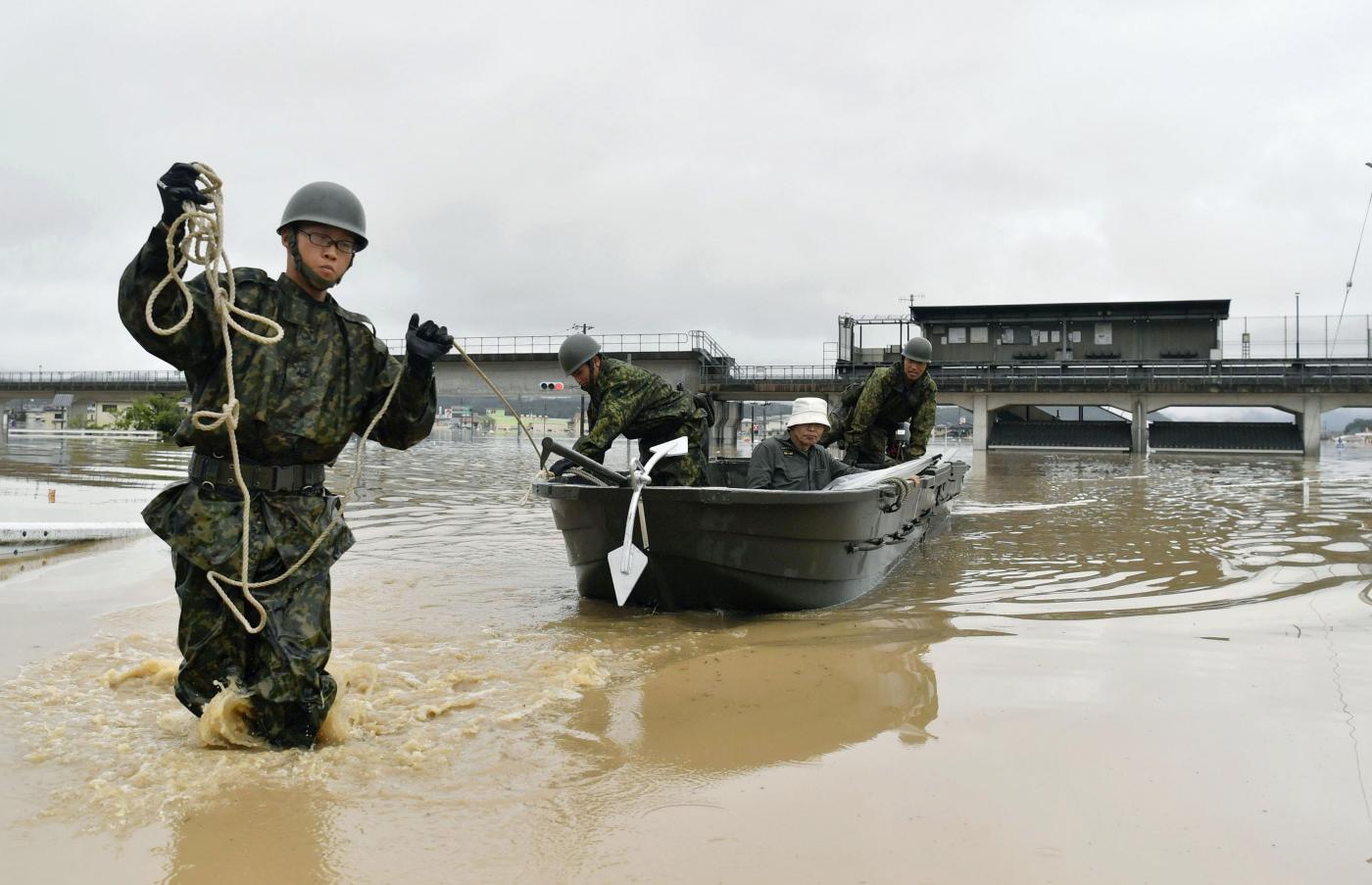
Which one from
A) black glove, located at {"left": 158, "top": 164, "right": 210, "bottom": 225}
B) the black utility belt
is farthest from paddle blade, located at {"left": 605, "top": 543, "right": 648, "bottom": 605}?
black glove, located at {"left": 158, "top": 164, "right": 210, "bottom": 225}

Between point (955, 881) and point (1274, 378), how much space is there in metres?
42.5

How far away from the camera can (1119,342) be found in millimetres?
46688

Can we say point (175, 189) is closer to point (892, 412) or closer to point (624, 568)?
point (624, 568)

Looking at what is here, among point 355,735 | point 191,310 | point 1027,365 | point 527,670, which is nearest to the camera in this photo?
point 191,310

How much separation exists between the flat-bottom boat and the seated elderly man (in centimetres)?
57

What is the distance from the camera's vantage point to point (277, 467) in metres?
3.41

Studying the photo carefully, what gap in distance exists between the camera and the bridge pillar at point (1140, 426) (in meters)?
38.2

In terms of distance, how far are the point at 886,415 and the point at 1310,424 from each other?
35.5 meters

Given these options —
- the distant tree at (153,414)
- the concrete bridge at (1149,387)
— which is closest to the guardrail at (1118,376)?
the concrete bridge at (1149,387)

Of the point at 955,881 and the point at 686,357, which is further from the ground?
the point at 686,357

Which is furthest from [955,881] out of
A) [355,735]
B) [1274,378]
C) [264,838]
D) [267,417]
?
[1274,378]

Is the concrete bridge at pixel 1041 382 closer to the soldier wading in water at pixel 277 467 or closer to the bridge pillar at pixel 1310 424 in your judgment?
the bridge pillar at pixel 1310 424

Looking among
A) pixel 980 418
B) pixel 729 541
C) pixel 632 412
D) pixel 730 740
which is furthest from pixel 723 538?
pixel 980 418

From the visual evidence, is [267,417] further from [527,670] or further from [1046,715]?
[1046,715]
